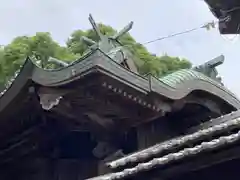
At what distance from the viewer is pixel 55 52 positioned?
1784cm

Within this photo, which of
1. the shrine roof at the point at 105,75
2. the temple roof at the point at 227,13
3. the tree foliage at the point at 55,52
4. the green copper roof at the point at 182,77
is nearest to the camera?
the temple roof at the point at 227,13

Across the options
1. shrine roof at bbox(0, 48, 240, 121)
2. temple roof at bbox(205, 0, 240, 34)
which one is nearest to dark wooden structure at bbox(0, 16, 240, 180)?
shrine roof at bbox(0, 48, 240, 121)

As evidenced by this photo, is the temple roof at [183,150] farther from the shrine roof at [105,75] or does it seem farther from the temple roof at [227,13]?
the temple roof at [227,13]

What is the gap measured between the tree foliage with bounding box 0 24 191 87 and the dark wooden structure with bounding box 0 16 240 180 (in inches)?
288

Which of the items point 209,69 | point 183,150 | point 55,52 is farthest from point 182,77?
point 55,52

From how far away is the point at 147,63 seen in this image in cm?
1647

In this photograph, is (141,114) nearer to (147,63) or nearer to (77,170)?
(77,170)

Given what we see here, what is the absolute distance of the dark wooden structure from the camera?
25.4 feet

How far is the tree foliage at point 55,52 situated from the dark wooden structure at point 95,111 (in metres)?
7.31

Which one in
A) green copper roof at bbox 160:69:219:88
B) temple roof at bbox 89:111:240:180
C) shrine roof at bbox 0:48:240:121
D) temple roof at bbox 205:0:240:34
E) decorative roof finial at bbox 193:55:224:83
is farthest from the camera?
decorative roof finial at bbox 193:55:224:83

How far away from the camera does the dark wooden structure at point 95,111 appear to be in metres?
7.74

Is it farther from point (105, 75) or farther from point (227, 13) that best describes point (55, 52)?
point (227, 13)

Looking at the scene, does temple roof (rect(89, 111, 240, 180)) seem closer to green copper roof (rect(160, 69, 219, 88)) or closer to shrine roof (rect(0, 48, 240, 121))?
shrine roof (rect(0, 48, 240, 121))

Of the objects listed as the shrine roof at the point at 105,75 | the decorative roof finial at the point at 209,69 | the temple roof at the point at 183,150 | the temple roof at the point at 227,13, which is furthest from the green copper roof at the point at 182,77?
the temple roof at the point at 183,150
